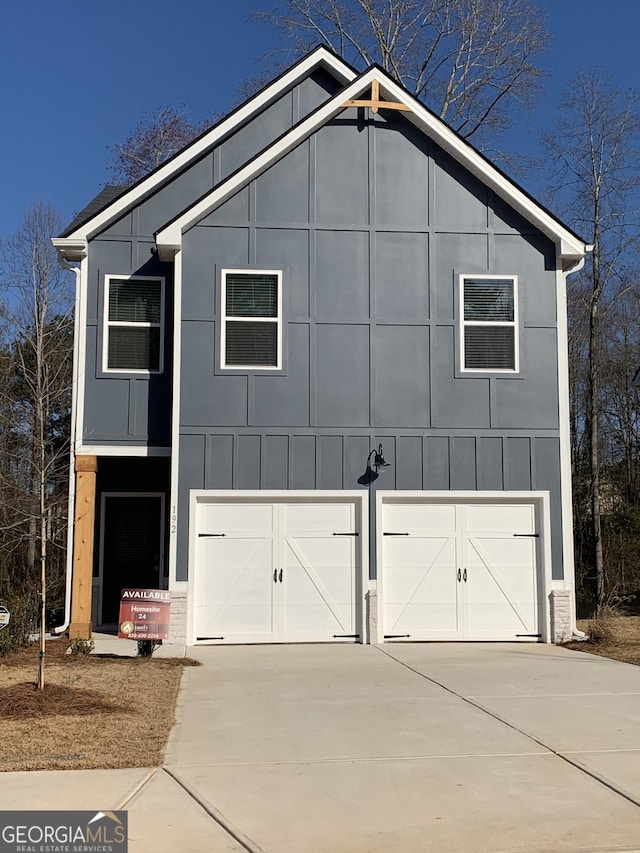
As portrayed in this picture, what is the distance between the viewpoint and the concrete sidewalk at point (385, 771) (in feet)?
16.9

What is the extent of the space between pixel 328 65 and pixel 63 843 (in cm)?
1405

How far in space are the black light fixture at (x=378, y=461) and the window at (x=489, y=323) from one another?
1884mm

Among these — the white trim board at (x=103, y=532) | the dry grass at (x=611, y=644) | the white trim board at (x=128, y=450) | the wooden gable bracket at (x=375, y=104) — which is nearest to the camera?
the dry grass at (x=611, y=644)

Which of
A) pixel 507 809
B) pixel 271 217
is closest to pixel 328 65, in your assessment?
pixel 271 217

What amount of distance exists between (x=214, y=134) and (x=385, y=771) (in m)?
11.8

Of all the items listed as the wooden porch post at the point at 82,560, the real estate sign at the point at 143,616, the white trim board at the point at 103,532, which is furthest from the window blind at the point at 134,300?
the real estate sign at the point at 143,616

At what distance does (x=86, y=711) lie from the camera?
8359 mm

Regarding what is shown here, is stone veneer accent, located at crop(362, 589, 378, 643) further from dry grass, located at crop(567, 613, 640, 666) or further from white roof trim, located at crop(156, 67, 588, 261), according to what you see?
white roof trim, located at crop(156, 67, 588, 261)

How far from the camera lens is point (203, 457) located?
13.6m

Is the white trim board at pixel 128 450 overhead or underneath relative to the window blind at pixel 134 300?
underneath

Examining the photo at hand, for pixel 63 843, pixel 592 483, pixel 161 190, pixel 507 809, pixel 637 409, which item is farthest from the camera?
pixel 637 409

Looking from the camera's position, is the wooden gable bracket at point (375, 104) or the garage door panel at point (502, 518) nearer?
the garage door panel at point (502, 518)

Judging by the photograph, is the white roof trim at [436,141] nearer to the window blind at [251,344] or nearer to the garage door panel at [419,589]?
the window blind at [251,344]

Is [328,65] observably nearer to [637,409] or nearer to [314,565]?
[314,565]
